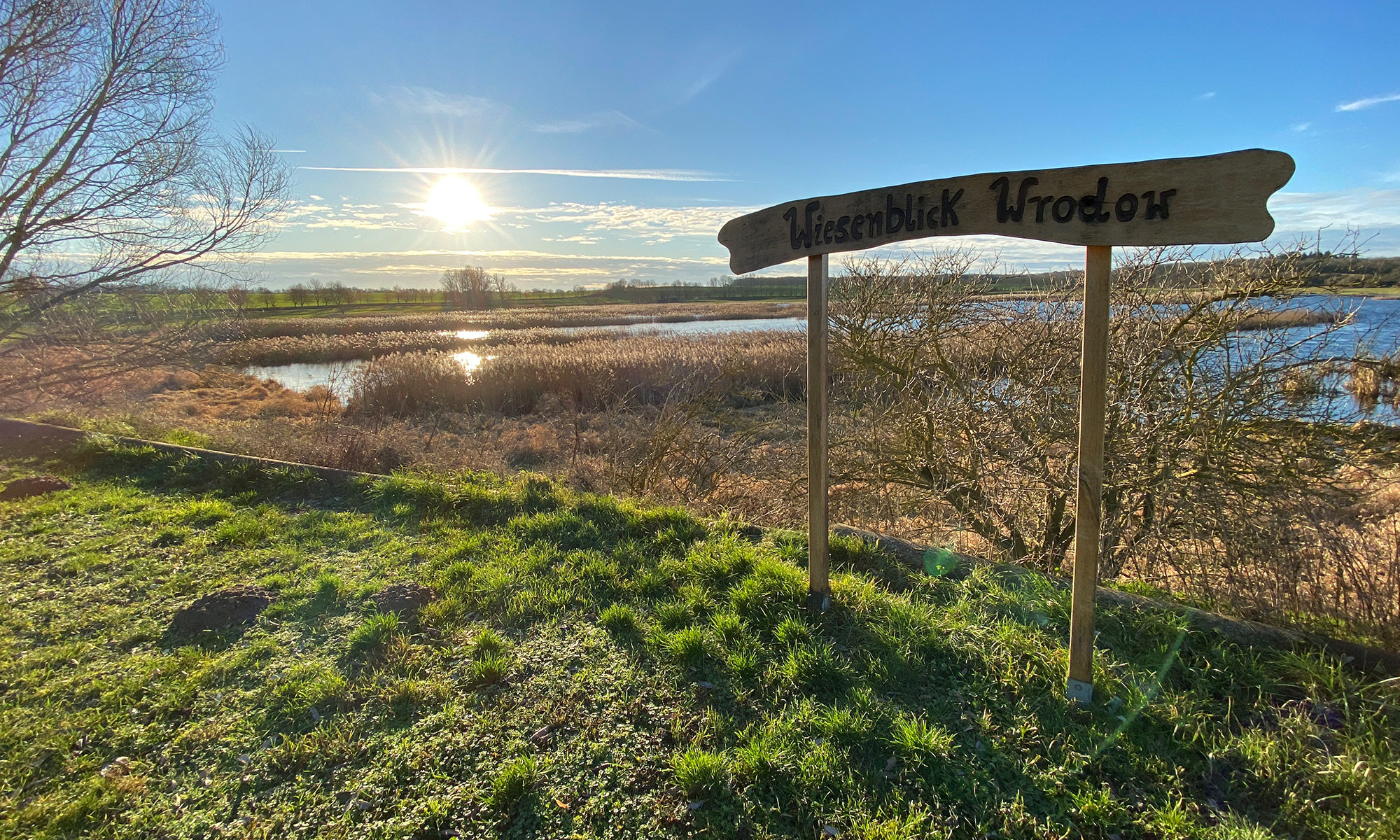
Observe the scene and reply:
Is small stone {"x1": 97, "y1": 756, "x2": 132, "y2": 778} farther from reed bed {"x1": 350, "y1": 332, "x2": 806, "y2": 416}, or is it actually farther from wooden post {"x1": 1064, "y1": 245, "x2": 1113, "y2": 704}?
reed bed {"x1": 350, "y1": 332, "x2": 806, "y2": 416}

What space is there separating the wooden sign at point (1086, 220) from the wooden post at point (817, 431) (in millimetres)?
12

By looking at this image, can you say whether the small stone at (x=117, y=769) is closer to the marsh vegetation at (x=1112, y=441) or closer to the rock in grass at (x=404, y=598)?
the rock in grass at (x=404, y=598)

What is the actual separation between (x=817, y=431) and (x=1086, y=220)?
1661 mm

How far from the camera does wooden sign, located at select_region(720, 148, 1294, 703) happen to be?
7.36 ft

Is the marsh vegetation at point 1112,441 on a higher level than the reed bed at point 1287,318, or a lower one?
lower

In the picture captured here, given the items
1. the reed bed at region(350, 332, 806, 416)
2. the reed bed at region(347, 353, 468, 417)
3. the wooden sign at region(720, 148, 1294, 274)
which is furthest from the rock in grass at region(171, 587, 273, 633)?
the reed bed at region(347, 353, 468, 417)

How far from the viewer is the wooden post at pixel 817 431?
11.4 feet

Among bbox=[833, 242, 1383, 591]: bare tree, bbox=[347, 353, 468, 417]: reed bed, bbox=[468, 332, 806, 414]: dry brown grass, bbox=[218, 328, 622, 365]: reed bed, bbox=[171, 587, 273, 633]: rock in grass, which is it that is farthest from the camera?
bbox=[218, 328, 622, 365]: reed bed

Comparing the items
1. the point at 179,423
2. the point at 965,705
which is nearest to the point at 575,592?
the point at 965,705

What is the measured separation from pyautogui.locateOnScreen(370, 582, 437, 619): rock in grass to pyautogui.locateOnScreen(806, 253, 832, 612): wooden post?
2489 millimetres

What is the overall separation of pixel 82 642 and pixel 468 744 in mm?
2761

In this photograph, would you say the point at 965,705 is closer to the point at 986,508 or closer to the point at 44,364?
the point at 986,508

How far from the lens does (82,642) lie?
3.59m

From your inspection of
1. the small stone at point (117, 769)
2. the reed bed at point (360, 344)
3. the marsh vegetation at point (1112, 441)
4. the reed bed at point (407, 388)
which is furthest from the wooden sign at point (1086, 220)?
the reed bed at point (360, 344)
